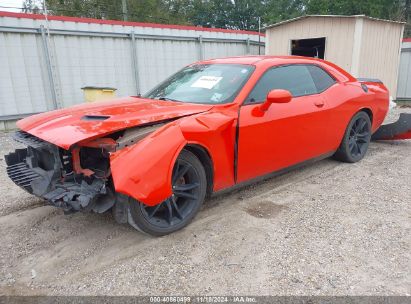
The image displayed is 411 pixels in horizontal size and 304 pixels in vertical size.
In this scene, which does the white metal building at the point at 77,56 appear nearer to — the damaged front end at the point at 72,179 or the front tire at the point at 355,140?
the damaged front end at the point at 72,179

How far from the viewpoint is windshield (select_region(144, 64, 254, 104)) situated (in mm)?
3627

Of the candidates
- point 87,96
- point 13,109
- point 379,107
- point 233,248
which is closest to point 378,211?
point 233,248

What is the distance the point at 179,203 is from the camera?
3.28 m

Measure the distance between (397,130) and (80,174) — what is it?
551 cm

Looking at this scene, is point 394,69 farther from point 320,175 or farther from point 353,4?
point 353,4

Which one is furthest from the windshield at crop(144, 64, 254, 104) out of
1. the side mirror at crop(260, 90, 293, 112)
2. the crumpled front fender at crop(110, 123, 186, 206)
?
the crumpled front fender at crop(110, 123, 186, 206)

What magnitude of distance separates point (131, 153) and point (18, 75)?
6.86 meters

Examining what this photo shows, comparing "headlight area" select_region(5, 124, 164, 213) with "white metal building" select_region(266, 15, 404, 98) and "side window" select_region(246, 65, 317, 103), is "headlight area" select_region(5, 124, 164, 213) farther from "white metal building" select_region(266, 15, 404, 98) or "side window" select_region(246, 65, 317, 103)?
"white metal building" select_region(266, 15, 404, 98)

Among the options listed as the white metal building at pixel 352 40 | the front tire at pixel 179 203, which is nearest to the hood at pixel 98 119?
the front tire at pixel 179 203

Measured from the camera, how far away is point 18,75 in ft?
26.6

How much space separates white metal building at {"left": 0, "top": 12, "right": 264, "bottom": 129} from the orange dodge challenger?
537cm

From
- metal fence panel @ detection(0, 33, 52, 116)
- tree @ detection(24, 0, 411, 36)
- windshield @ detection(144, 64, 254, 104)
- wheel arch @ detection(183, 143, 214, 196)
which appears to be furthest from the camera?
tree @ detection(24, 0, 411, 36)

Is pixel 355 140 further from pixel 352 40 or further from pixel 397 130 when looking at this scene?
pixel 352 40

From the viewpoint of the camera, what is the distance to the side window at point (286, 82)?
3733 millimetres
